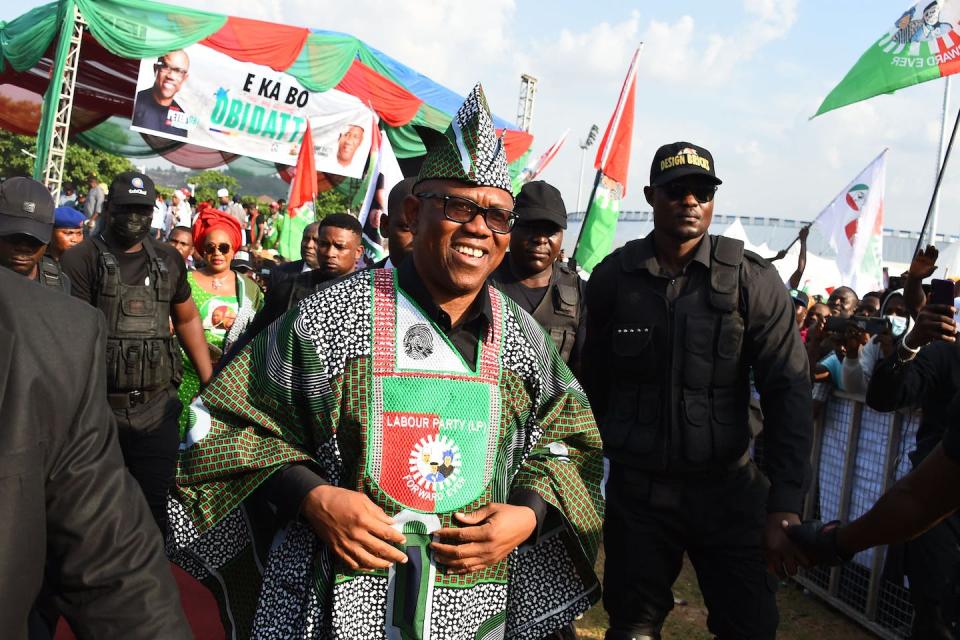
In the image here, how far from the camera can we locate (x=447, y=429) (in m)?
2.06

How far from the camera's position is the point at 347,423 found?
2.04 m

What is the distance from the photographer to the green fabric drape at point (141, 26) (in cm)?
1326

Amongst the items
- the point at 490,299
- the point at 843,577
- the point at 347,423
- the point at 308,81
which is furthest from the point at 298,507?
the point at 308,81

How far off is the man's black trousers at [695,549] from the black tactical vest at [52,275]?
2.78m

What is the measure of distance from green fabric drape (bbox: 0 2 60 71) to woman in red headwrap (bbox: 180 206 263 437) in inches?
376

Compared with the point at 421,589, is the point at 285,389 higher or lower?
higher

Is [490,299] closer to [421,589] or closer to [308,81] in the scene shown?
[421,589]

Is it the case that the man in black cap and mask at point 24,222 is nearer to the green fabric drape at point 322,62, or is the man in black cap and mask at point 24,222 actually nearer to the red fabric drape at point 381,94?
the green fabric drape at point 322,62

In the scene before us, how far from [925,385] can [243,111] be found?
13984 mm

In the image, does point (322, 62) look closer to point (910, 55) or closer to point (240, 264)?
point (240, 264)

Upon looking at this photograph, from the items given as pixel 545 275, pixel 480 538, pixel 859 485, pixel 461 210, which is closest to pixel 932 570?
pixel 859 485

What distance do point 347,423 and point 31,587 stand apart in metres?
0.92

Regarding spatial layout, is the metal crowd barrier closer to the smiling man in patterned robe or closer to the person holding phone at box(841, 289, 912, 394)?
the person holding phone at box(841, 289, 912, 394)

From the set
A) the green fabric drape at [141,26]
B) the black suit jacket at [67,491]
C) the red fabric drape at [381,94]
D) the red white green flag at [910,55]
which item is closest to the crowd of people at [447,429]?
the black suit jacket at [67,491]
